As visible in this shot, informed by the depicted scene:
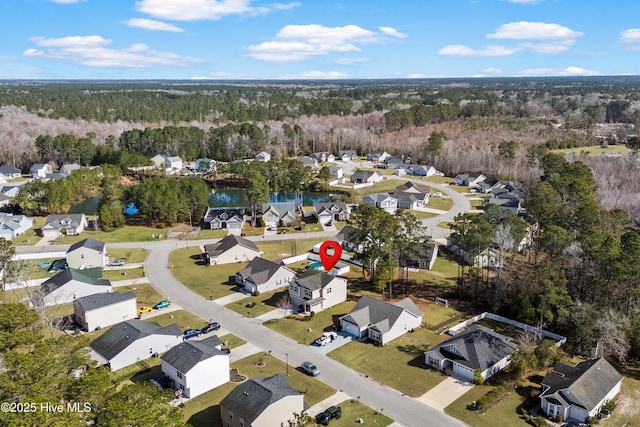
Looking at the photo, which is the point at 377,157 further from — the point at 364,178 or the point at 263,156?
the point at 263,156

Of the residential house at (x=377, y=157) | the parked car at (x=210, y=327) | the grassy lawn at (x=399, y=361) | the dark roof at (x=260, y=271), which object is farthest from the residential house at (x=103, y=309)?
the residential house at (x=377, y=157)

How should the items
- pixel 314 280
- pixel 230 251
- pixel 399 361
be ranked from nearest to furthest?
pixel 399 361, pixel 314 280, pixel 230 251

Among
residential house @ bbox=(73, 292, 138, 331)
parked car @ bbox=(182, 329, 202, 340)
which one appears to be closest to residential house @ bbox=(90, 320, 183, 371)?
parked car @ bbox=(182, 329, 202, 340)

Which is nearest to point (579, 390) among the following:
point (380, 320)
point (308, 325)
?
point (380, 320)

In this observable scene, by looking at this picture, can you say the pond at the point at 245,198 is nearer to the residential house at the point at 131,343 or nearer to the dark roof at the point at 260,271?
the dark roof at the point at 260,271

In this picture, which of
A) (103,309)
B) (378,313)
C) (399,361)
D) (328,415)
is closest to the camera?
(328,415)
